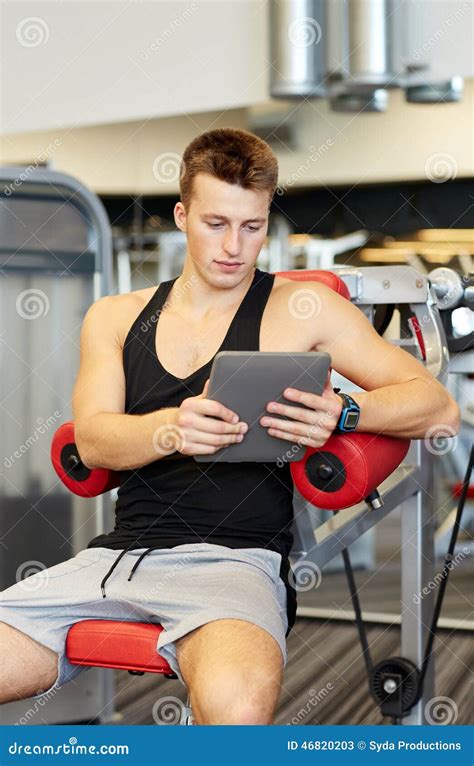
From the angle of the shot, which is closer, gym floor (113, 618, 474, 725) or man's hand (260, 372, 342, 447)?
man's hand (260, 372, 342, 447)

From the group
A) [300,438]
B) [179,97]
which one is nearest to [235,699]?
[300,438]

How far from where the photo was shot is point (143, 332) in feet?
6.26

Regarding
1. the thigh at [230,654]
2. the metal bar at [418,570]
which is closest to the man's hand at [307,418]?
the thigh at [230,654]

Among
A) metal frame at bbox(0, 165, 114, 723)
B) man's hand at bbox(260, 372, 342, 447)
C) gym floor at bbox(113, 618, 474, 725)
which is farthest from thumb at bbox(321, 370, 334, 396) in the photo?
gym floor at bbox(113, 618, 474, 725)

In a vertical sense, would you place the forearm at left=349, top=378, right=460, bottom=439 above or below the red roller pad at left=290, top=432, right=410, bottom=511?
above

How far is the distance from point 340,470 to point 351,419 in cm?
9

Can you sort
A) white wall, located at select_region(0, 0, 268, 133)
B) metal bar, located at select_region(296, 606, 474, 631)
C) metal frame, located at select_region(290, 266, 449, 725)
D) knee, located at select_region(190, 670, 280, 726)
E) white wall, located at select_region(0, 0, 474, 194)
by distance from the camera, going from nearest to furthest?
knee, located at select_region(190, 670, 280, 726) < metal frame, located at select_region(290, 266, 449, 725) < metal bar, located at select_region(296, 606, 474, 631) < white wall, located at select_region(0, 0, 474, 194) < white wall, located at select_region(0, 0, 268, 133)

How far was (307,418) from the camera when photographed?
1.63 metres

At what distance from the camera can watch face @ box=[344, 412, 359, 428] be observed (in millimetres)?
1682

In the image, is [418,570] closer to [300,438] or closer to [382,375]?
[382,375]

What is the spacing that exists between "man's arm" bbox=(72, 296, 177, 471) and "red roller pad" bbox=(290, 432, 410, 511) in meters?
0.23

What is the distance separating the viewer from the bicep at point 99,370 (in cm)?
186

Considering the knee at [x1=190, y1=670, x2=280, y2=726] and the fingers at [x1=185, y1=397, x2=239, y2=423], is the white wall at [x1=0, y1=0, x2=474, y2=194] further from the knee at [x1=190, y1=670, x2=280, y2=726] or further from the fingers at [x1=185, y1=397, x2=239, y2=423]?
the knee at [x1=190, y1=670, x2=280, y2=726]

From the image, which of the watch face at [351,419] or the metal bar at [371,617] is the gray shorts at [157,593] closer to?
the watch face at [351,419]
